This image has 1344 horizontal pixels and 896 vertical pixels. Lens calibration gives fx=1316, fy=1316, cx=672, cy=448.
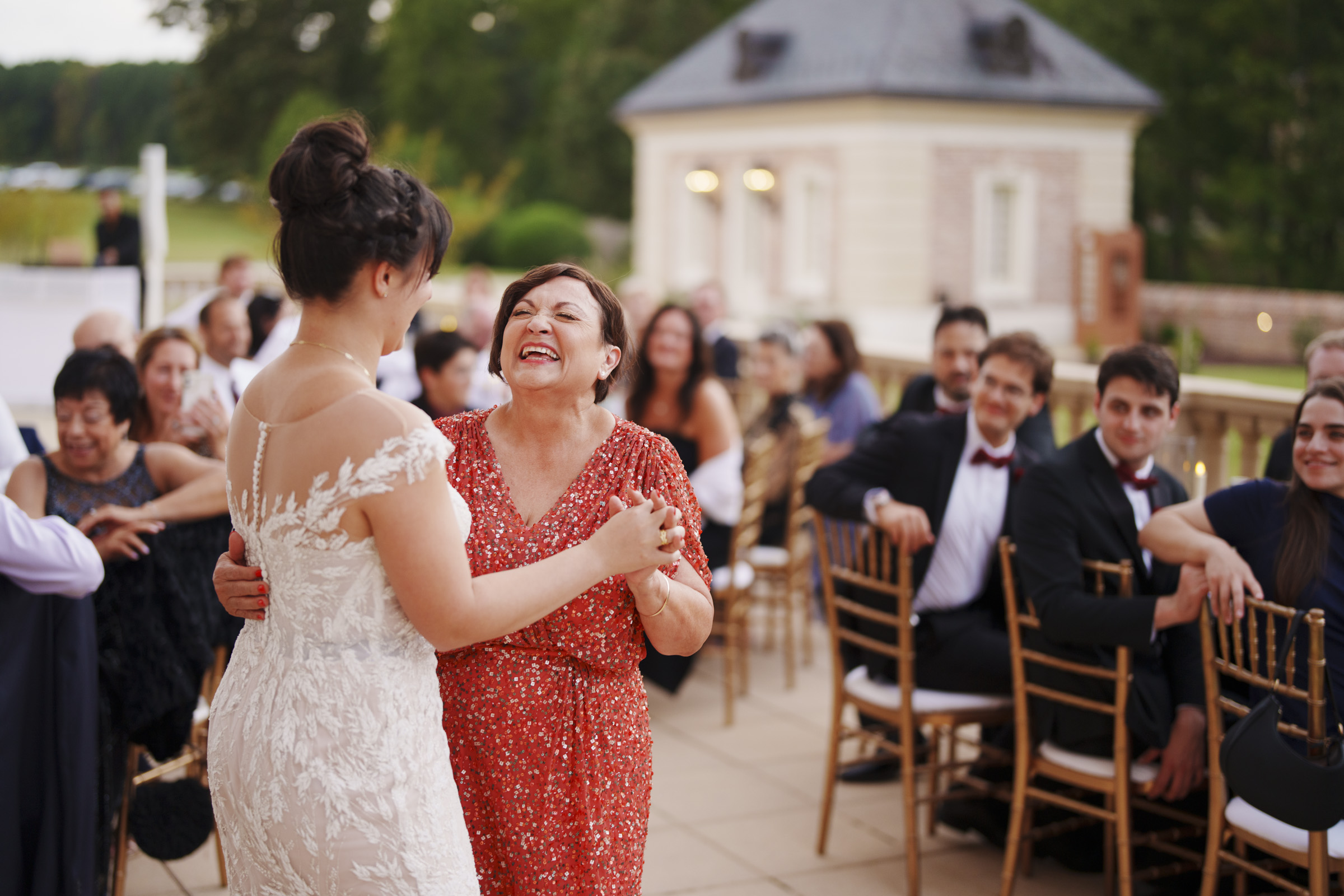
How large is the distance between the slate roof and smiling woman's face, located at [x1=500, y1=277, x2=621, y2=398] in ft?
69.6

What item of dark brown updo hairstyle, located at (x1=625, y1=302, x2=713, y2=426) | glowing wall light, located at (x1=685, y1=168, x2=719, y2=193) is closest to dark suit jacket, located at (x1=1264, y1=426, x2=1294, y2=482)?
dark brown updo hairstyle, located at (x1=625, y1=302, x2=713, y2=426)

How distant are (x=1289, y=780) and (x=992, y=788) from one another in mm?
1370

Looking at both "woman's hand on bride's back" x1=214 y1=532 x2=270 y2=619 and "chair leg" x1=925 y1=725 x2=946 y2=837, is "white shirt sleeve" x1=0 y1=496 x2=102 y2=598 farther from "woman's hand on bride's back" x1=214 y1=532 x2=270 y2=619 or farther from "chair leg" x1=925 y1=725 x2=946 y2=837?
"chair leg" x1=925 y1=725 x2=946 y2=837

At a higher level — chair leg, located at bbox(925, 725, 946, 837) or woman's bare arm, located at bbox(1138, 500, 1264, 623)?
woman's bare arm, located at bbox(1138, 500, 1264, 623)

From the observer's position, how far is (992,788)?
4262 mm

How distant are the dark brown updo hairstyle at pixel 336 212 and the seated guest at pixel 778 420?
15.3 ft

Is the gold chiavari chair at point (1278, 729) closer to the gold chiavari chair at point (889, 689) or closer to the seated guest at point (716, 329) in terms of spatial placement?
the gold chiavari chair at point (889, 689)

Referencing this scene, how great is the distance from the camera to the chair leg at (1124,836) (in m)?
3.60

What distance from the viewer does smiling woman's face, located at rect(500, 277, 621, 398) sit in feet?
7.63

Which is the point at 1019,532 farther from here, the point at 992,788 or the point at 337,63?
the point at 337,63

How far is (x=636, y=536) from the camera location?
6.60 ft

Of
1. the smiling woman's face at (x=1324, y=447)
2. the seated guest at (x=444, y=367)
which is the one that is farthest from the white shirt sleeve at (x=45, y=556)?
the smiling woman's face at (x=1324, y=447)

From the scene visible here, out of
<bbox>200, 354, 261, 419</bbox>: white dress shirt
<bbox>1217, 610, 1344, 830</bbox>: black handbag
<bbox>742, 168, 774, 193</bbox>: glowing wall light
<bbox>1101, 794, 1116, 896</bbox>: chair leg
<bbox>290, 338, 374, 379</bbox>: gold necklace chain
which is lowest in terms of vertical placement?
<bbox>1101, 794, 1116, 896</bbox>: chair leg

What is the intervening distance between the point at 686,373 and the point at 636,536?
4143 mm
